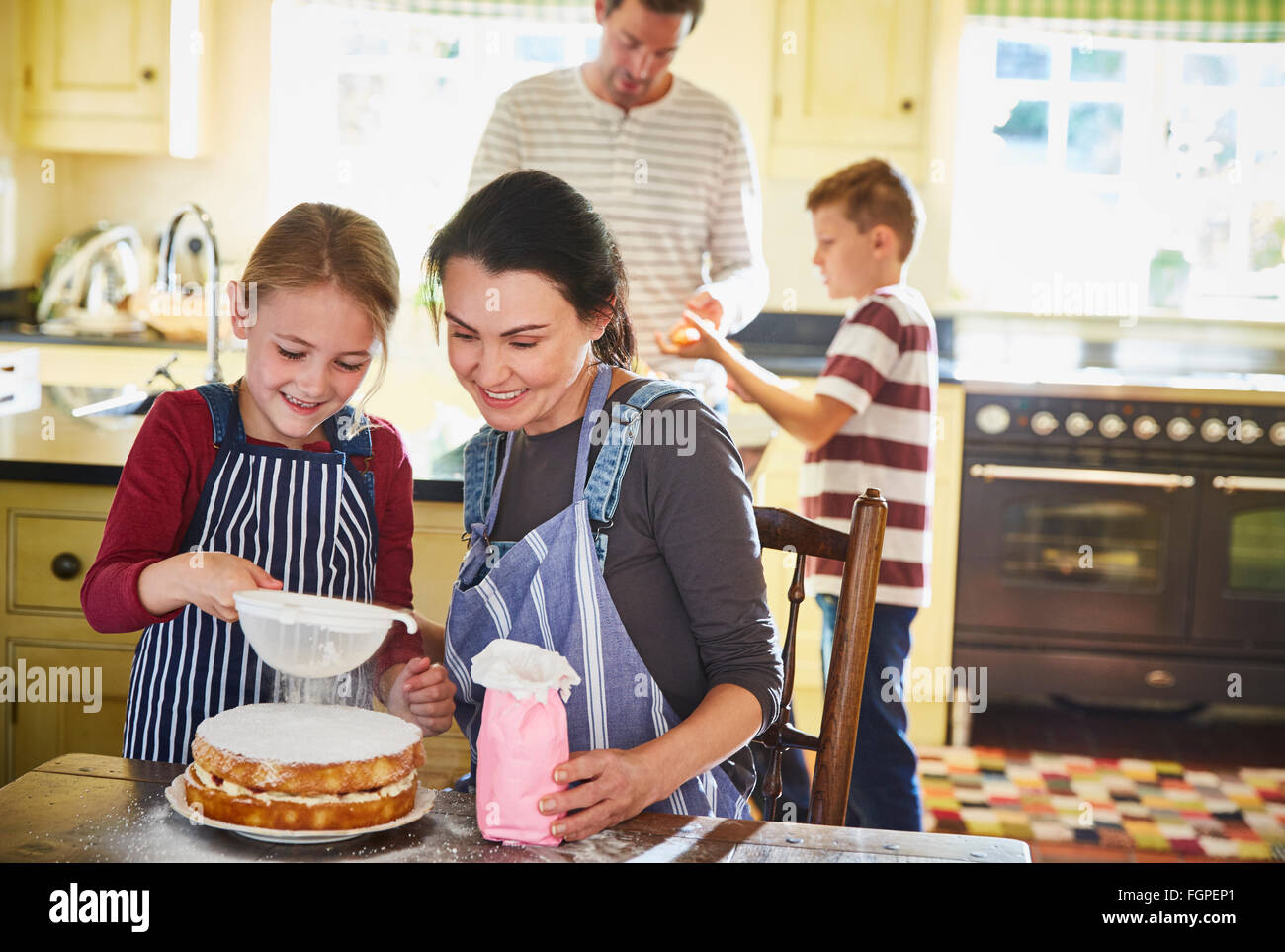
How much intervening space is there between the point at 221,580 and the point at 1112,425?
→ 2.52 metres

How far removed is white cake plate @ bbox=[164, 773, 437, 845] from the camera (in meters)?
0.83

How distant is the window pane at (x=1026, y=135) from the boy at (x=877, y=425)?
1542 millimetres

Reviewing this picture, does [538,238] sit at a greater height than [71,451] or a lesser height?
greater

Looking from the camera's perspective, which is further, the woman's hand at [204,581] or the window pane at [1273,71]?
the window pane at [1273,71]

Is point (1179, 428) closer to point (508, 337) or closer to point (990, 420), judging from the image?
point (990, 420)

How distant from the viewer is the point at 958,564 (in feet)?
→ 10.1

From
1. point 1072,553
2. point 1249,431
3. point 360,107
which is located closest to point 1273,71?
point 1249,431

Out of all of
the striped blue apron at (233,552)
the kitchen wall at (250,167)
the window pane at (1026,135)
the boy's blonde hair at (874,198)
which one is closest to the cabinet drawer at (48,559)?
the striped blue apron at (233,552)

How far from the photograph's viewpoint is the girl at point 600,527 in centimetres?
107

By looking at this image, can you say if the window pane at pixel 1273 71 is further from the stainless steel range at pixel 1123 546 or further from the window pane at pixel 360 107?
the window pane at pixel 360 107

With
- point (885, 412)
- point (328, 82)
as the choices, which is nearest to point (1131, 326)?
point (885, 412)

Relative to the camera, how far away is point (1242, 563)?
307 cm

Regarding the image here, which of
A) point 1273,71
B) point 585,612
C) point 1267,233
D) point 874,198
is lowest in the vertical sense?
point 585,612
